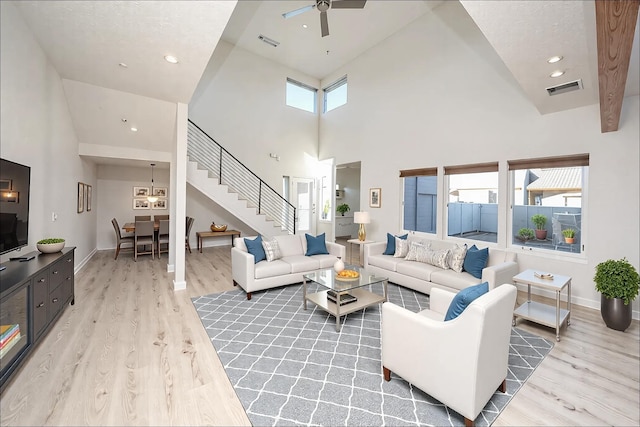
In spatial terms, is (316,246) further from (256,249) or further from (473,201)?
(473,201)

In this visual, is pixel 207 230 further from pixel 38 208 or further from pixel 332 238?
Answer: pixel 38 208

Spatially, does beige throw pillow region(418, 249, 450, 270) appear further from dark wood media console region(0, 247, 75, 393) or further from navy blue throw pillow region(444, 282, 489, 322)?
dark wood media console region(0, 247, 75, 393)

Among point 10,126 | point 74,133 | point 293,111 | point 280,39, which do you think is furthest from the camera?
point 293,111

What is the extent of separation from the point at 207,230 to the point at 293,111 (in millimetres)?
4585

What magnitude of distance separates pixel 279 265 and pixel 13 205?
3021mm

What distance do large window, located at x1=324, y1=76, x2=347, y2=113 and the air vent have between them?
538 cm

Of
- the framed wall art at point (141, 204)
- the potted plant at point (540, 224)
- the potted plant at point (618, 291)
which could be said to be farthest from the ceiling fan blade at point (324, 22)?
the framed wall art at point (141, 204)

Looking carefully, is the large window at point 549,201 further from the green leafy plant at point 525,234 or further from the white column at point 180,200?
the white column at point 180,200

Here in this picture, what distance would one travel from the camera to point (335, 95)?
342 inches

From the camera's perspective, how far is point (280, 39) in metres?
7.09

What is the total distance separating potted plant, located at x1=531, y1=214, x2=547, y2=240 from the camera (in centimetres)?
434

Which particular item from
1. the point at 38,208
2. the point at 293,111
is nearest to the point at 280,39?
the point at 293,111

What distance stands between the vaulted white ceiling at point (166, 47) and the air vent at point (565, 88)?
65 millimetres

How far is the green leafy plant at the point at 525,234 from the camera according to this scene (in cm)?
447
